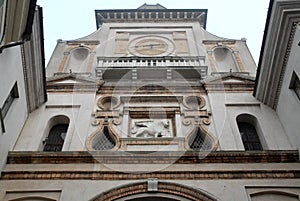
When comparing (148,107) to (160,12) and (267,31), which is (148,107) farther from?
(160,12)

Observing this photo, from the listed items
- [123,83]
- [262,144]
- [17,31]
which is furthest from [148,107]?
[17,31]

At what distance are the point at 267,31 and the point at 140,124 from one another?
5.32m

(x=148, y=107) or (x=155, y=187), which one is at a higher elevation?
(x=148, y=107)

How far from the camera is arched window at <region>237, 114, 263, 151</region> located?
42.4 ft

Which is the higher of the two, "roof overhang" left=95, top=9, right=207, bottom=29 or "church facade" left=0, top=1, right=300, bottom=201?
"roof overhang" left=95, top=9, right=207, bottom=29

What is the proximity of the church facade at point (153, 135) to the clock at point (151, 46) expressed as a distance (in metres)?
0.35

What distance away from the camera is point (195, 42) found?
819 inches

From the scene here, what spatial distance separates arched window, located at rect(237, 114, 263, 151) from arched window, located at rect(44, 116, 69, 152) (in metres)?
6.30

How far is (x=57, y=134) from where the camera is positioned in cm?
1365

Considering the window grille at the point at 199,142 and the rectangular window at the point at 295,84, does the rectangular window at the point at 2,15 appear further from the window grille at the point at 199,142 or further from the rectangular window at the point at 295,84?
the rectangular window at the point at 295,84

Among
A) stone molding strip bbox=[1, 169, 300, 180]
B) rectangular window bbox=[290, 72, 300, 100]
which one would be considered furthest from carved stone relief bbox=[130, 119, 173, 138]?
rectangular window bbox=[290, 72, 300, 100]

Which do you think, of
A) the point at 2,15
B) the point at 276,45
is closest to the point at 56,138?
the point at 2,15

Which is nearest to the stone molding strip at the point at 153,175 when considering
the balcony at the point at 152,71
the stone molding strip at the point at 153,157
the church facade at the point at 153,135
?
the church facade at the point at 153,135

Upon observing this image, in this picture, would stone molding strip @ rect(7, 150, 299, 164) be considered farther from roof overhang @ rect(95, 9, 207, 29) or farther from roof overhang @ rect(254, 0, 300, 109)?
roof overhang @ rect(95, 9, 207, 29)
